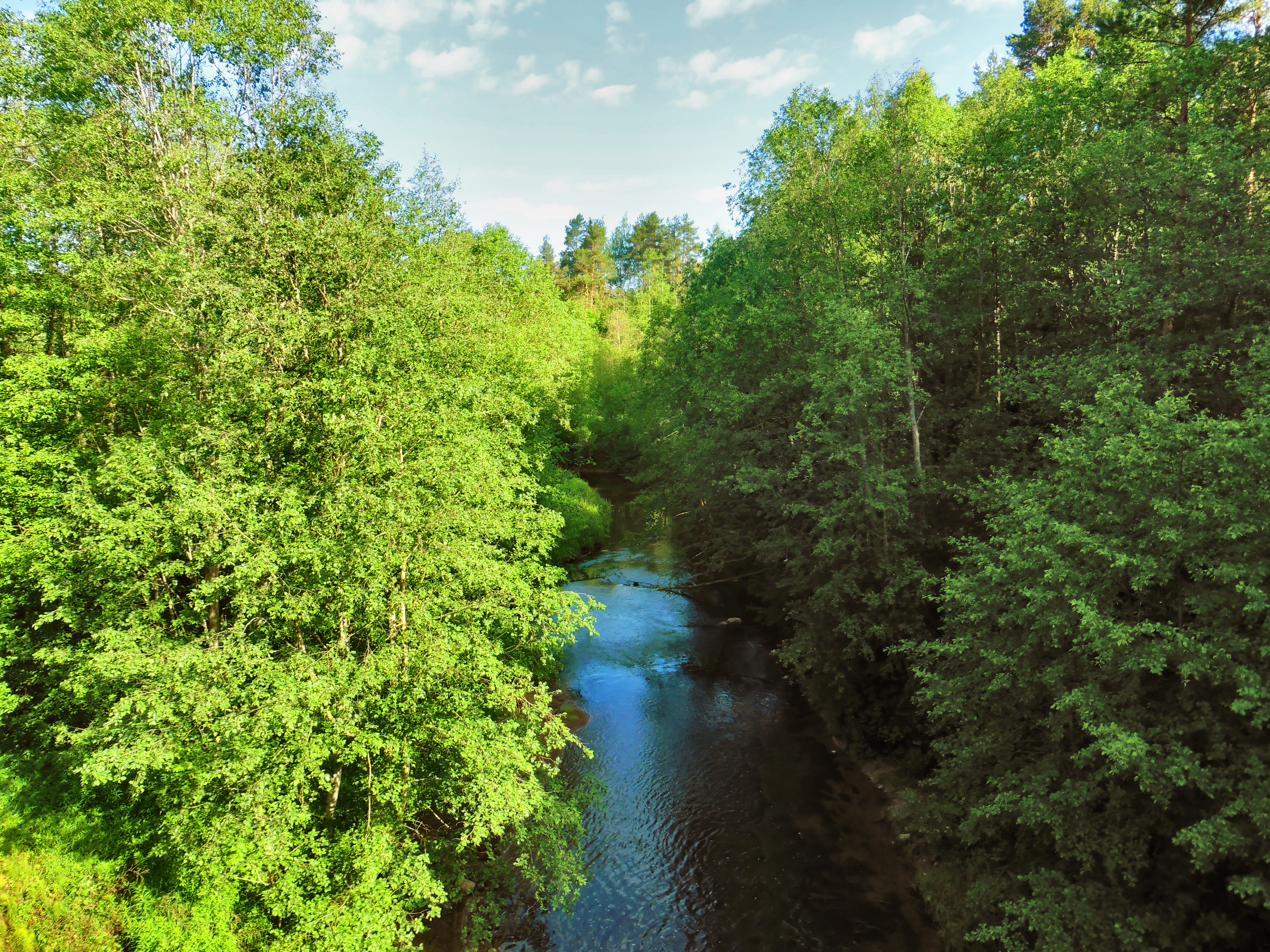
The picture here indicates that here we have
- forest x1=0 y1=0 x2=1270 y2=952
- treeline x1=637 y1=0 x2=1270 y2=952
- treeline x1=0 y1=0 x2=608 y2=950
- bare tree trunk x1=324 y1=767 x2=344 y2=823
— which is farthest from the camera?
bare tree trunk x1=324 y1=767 x2=344 y2=823

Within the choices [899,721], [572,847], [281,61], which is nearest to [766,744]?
[899,721]

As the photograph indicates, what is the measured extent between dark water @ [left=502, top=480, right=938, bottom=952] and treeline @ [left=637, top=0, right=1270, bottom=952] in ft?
5.15

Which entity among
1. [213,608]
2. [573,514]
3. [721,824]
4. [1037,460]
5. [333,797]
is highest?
[1037,460]

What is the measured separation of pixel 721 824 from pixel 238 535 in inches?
586

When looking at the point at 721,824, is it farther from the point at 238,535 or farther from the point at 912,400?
the point at 912,400

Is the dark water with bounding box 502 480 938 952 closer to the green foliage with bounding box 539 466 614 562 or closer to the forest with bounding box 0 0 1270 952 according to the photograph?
the forest with bounding box 0 0 1270 952

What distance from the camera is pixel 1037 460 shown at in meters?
19.1

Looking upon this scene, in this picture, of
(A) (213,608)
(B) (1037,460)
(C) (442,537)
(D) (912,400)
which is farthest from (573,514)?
(A) (213,608)

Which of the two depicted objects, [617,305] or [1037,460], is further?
[617,305]

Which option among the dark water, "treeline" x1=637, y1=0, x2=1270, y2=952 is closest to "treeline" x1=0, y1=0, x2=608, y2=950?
the dark water

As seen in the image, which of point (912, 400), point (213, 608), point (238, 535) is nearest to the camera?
point (238, 535)

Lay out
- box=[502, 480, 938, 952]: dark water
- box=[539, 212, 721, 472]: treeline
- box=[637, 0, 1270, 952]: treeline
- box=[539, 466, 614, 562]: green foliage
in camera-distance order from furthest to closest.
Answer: box=[539, 212, 721, 472]: treeline, box=[539, 466, 614, 562]: green foliage, box=[502, 480, 938, 952]: dark water, box=[637, 0, 1270, 952]: treeline

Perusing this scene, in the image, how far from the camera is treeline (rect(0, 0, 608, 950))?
11.4 metres

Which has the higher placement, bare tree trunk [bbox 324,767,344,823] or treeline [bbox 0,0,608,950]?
treeline [bbox 0,0,608,950]
